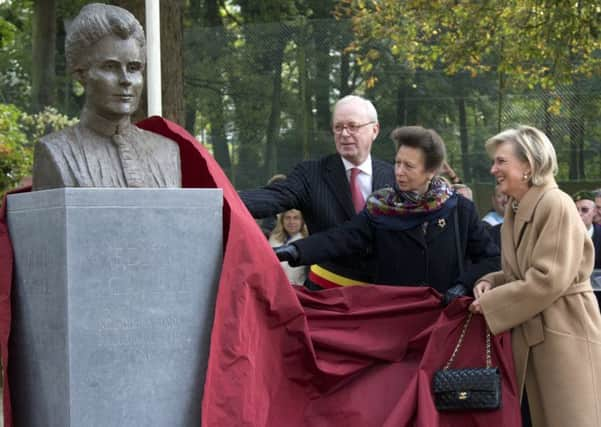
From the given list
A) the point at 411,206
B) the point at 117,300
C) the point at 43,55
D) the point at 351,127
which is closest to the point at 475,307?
the point at 411,206

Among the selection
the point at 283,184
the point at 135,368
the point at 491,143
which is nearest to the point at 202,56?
the point at 283,184

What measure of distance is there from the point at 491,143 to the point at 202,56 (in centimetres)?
845

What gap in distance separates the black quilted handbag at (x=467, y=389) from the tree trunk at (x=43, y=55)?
34.7ft

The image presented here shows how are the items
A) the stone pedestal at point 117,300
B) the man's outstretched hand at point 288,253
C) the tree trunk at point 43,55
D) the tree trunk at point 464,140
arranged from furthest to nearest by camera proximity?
1. the tree trunk at point 43,55
2. the tree trunk at point 464,140
3. the man's outstretched hand at point 288,253
4. the stone pedestal at point 117,300

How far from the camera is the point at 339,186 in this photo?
582 centimetres

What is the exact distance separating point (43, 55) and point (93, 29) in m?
13.5

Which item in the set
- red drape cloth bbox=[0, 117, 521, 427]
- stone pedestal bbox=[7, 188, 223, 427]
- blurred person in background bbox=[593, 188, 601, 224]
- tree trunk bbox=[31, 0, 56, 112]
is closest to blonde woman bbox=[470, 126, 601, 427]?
red drape cloth bbox=[0, 117, 521, 427]

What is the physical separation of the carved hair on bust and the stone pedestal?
57 centimetres

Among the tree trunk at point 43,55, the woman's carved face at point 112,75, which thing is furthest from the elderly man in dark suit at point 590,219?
the tree trunk at point 43,55

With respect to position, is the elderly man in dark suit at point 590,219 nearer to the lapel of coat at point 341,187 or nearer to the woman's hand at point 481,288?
the lapel of coat at point 341,187

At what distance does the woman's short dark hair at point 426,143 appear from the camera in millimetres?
5348

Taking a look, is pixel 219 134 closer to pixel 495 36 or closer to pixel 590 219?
pixel 495 36

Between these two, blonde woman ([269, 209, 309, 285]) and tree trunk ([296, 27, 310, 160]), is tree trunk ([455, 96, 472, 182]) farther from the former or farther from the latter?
blonde woman ([269, 209, 309, 285])

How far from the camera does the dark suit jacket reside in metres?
5.71
